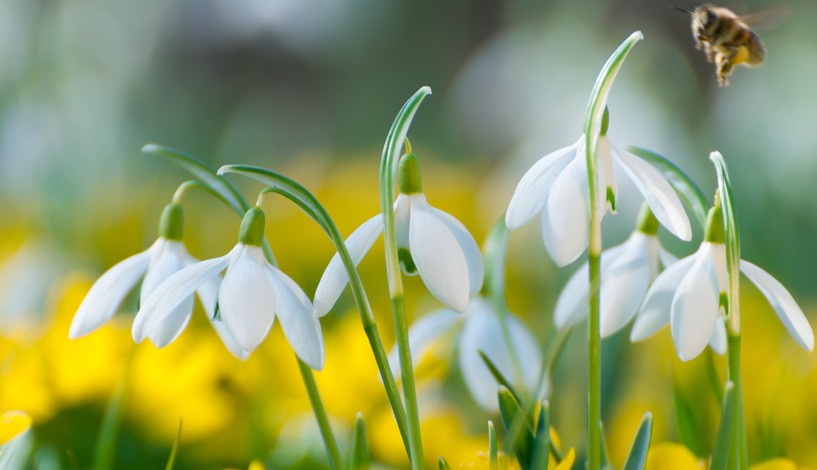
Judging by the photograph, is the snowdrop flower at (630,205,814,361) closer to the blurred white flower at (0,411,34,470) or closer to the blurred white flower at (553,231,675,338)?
the blurred white flower at (553,231,675,338)

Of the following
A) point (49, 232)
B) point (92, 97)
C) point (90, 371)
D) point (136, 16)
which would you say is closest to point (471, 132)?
point (136, 16)

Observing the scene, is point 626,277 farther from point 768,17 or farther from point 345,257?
point 768,17

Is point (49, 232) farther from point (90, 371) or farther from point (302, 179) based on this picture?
point (302, 179)

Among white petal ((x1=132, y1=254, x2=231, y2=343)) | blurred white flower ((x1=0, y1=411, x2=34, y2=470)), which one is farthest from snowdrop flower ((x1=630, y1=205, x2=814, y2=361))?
blurred white flower ((x1=0, y1=411, x2=34, y2=470))

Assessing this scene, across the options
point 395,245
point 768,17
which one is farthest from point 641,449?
point 768,17

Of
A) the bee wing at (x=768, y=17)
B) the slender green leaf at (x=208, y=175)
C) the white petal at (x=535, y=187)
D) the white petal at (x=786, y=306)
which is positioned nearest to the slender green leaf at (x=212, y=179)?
the slender green leaf at (x=208, y=175)

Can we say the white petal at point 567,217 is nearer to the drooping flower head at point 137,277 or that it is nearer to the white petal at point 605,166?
the white petal at point 605,166
